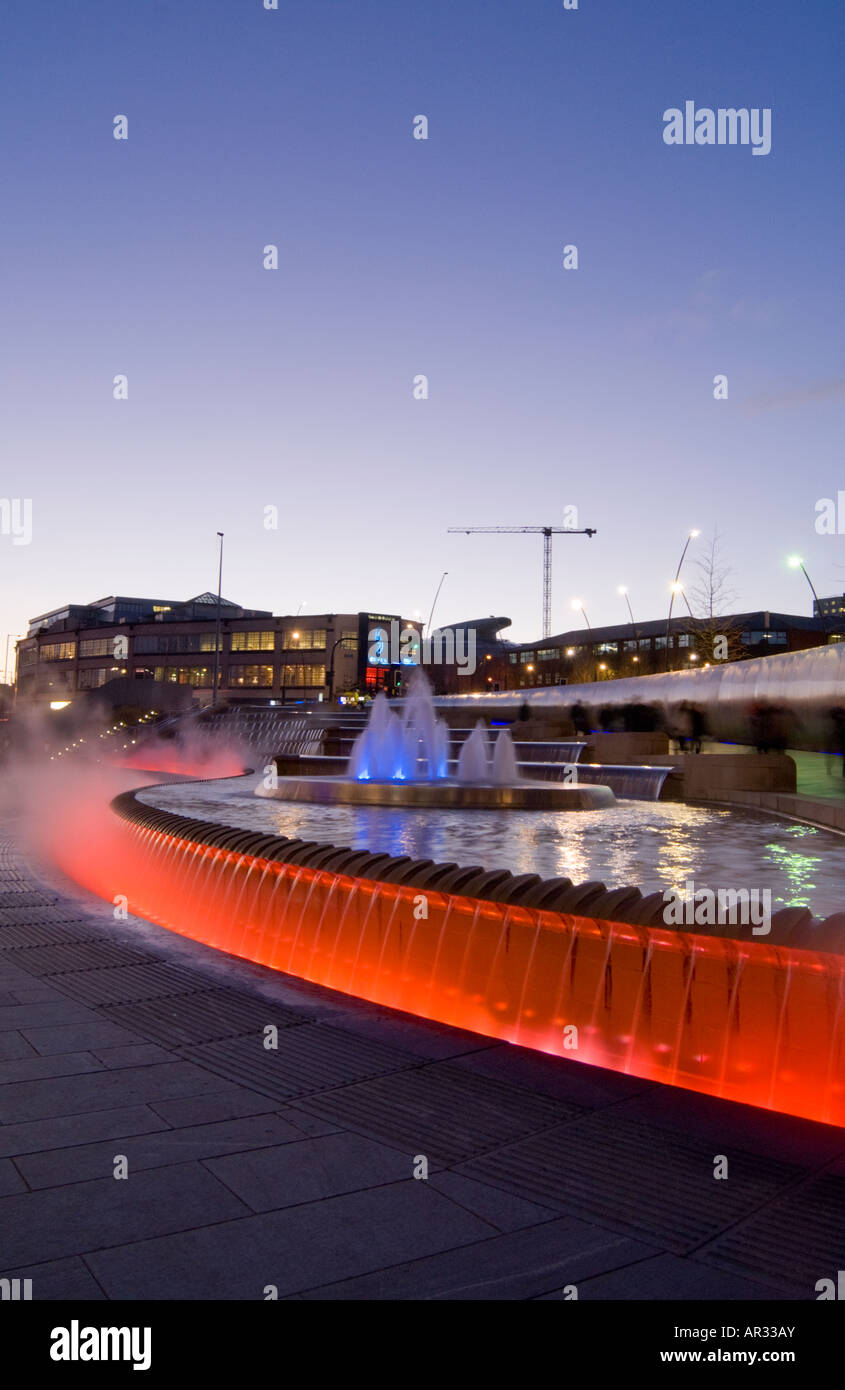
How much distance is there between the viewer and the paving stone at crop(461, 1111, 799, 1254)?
359 centimetres

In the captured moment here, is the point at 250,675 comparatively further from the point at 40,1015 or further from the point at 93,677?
the point at 40,1015

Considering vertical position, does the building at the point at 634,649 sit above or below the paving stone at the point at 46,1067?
above

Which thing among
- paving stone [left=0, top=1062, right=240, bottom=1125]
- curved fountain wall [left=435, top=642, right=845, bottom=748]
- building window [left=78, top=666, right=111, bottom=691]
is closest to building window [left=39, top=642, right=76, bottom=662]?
building window [left=78, top=666, right=111, bottom=691]

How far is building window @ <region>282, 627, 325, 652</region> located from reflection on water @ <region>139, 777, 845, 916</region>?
91810 millimetres

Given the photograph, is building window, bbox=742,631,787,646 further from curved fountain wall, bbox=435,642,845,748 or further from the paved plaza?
the paved plaza

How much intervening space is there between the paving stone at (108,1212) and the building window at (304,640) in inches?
4086

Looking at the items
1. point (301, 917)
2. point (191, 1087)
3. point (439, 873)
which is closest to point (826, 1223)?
point (191, 1087)

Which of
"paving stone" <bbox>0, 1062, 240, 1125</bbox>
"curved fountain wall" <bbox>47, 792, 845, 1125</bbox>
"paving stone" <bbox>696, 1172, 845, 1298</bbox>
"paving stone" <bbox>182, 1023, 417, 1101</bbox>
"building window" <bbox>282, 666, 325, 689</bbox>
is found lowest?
"paving stone" <bbox>182, 1023, 417, 1101</bbox>

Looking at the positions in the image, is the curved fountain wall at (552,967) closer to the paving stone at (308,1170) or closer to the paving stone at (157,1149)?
the paving stone at (308,1170)

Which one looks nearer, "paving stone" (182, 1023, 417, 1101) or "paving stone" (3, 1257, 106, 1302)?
"paving stone" (3, 1257, 106, 1302)

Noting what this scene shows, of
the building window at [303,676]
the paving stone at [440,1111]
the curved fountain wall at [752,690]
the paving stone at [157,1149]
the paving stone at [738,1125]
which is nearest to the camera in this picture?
the paving stone at [157,1149]

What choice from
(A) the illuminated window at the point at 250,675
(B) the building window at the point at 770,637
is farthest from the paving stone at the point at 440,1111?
(A) the illuminated window at the point at 250,675

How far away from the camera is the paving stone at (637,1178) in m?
3.59

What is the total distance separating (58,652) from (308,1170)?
13394 cm
